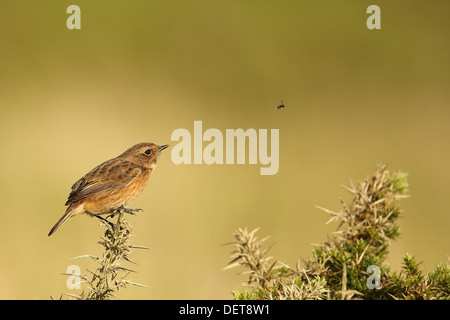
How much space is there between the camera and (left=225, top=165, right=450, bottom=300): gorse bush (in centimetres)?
230

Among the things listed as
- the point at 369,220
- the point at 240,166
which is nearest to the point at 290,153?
the point at 240,166

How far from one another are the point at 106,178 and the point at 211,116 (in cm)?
638

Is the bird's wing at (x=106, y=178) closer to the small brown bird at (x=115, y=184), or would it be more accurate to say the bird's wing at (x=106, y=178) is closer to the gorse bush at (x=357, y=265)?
the small brown bird at (x=115, y=184)

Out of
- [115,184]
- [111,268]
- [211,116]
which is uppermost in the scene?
[211,116]

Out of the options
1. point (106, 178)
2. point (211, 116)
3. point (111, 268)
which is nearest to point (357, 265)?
point (111, 268)

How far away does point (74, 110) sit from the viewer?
32.6 feet

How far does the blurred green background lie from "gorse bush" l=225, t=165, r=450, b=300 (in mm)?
2722

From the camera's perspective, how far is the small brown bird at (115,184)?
4.19 meters

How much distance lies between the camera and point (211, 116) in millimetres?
10508

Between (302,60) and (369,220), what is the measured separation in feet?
34.6

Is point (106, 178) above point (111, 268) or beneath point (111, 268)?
above

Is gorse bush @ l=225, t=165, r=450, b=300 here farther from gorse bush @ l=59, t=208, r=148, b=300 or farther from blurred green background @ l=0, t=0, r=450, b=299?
blurred green background @ l=0, t=0, r=450, b=299

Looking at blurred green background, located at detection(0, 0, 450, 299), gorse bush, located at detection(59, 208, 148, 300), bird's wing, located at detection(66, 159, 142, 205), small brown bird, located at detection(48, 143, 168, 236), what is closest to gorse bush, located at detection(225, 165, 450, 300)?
gorse bush, located at detection(59, 208, 148, 300)

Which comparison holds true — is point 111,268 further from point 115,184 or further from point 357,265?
point 115,184
